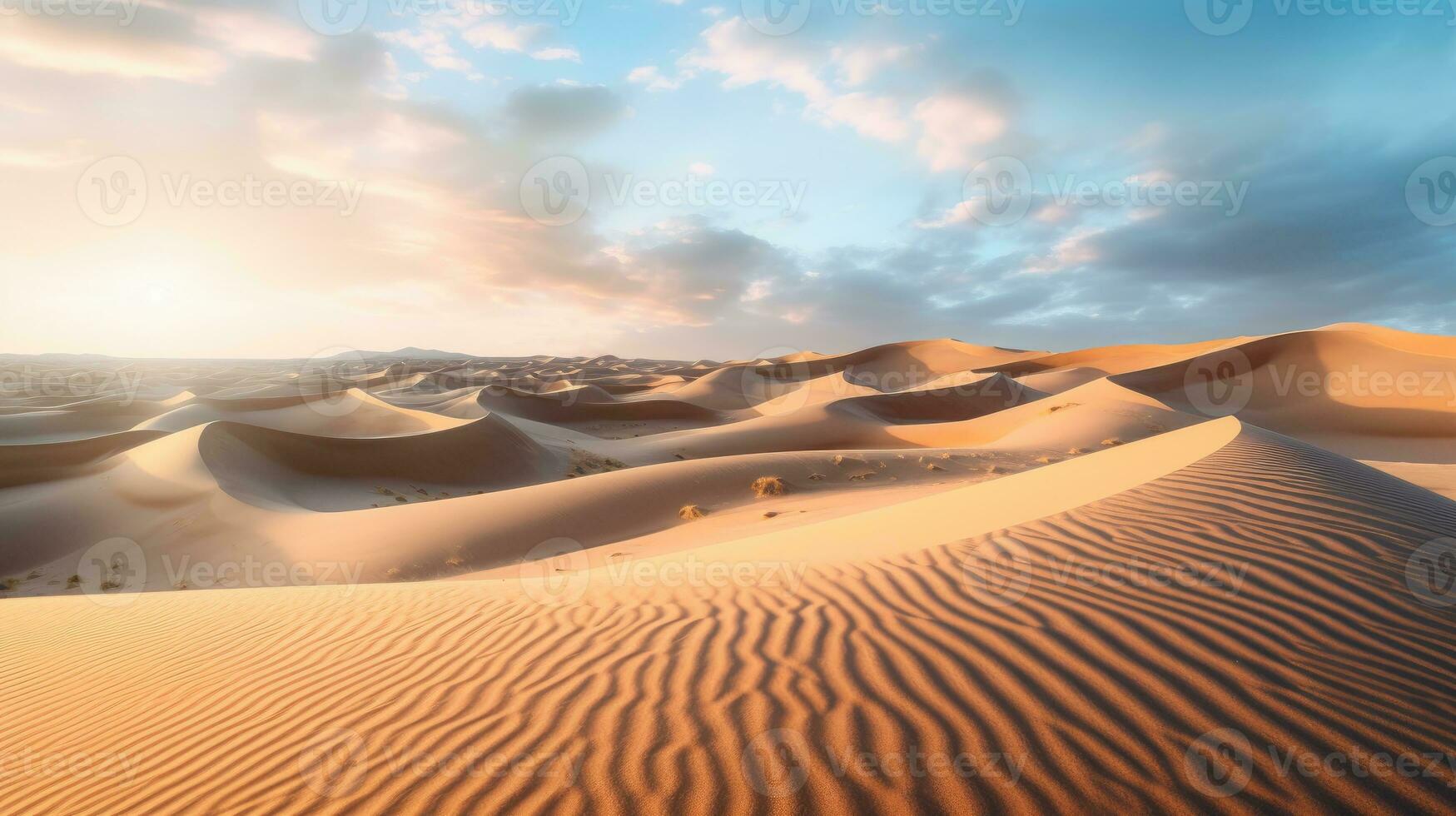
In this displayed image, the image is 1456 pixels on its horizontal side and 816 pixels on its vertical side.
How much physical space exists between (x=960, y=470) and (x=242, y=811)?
562 inches

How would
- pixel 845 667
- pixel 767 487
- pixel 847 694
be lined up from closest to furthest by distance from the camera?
1. pixel 847 694
2. pixel 845 667
3. pixel 767 487

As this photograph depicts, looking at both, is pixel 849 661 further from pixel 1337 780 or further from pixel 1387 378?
pixel 1387 378

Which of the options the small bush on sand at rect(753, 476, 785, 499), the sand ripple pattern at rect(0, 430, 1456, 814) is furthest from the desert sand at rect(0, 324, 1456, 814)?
the small bush on sand at rect(753, 476, 785, 499)

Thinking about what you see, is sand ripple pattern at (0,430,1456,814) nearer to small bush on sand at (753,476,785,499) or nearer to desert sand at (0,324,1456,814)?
desert sand at (0,324,1456,814)

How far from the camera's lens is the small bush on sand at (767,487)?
43.8ft

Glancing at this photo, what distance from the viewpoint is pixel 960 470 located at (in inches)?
572

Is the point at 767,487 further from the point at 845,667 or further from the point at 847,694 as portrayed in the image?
the point at 847,694

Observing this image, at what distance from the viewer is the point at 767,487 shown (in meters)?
13.5

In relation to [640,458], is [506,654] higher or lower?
higher

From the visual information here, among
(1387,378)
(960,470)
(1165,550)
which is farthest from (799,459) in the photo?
(1387,378)

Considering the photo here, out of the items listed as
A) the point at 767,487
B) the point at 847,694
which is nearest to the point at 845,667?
the point at 847,694

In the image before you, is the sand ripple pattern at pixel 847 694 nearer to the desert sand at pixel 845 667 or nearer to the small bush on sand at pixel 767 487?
the desert sand at pixel 845 667

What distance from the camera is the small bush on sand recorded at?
13362mm

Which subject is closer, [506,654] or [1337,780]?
[1337,780]
